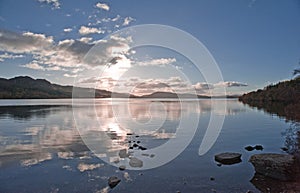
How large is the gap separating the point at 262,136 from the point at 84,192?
99.0 ft

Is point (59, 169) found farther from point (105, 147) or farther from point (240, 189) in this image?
point (240, 189)

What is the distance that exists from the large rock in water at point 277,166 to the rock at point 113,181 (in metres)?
10.5

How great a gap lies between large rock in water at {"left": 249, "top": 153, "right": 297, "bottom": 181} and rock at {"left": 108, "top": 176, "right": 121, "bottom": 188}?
10.5 meters

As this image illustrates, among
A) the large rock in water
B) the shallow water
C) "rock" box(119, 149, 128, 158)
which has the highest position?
the large rock in water

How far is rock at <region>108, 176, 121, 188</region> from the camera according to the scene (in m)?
15.4

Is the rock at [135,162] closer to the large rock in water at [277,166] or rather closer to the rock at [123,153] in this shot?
the rock at [123,153]

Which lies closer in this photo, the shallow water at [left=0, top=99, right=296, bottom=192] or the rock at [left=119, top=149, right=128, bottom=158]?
the shallow water at [left=0, top=99, right=296, bottom=192]

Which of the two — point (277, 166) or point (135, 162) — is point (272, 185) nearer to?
point (277, 166)

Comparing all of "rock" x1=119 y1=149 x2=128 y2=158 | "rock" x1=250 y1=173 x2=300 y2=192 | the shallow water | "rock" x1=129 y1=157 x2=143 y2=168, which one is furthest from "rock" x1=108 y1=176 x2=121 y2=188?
"rock" x1=250 y1=173 x2=300 y2=192

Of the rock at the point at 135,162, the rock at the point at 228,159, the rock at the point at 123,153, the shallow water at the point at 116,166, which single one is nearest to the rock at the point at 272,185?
the shallow water at the point at 116,166

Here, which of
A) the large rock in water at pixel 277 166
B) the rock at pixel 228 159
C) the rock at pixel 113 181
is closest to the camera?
the rock at pixel 113 181

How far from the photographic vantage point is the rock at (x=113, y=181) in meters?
15.4

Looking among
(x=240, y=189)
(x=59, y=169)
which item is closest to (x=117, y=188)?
(x=59, y=169)

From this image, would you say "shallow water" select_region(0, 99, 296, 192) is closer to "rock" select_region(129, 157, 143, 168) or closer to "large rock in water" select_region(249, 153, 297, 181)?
"rock" select_region(129, 157, 143, 168)
